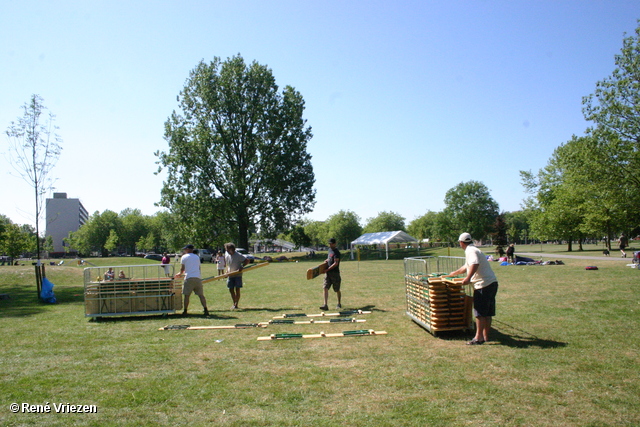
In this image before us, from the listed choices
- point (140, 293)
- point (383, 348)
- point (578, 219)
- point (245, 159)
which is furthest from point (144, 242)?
point (383, 348)

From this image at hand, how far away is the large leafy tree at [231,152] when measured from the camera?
148 ft

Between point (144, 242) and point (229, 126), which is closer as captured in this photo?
point (229, 126)

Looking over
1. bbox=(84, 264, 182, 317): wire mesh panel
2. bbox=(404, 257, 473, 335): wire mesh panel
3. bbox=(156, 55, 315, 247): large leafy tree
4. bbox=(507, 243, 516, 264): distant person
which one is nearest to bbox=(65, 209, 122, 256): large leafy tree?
bbox=(156, 55, 315, 247): large leafy tree

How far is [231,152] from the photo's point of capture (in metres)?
47.0

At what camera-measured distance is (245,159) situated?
1848 inches

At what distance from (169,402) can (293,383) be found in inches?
61.2

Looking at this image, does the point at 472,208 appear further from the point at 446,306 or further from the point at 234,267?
the point at 446,306

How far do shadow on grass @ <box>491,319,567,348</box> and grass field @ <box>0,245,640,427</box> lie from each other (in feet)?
0.18

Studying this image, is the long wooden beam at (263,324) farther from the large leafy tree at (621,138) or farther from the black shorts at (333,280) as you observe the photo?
the large leafy tree at (621,138)

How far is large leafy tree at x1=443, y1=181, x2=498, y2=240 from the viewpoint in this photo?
95000mm

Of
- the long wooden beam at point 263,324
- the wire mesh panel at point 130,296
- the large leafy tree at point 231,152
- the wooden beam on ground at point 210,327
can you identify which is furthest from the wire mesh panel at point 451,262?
the large leafy tree at point 231,152

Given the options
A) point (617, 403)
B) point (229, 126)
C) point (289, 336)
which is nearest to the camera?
point (617, 403)

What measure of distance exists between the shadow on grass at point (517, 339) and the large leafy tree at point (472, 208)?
295 feet

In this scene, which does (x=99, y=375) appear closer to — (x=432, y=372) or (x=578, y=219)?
(x=432, y=372)
